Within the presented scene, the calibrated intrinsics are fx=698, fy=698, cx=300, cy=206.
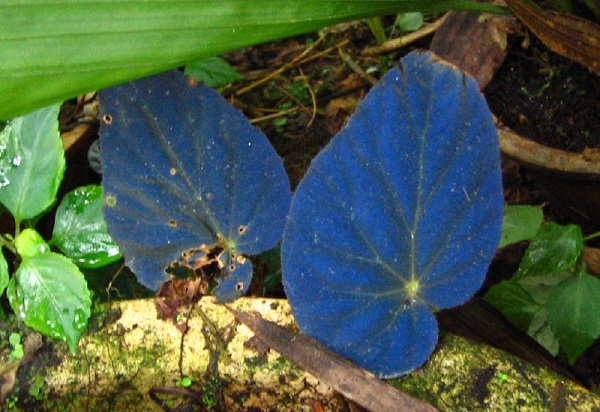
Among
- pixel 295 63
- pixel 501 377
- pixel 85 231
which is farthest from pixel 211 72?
A: pixel 501 377

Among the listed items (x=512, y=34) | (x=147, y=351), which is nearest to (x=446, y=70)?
(x=147, y=351)

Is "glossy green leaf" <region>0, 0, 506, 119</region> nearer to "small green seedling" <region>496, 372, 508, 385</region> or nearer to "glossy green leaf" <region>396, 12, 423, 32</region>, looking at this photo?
"small green seedling" <region>496, 372, 508, 385</region>

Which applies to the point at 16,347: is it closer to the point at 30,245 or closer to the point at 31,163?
the point at 30,245

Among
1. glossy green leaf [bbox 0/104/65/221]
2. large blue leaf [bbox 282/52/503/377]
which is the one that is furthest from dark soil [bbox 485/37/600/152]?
glossy green leaf [bbox 0/104/65/221]

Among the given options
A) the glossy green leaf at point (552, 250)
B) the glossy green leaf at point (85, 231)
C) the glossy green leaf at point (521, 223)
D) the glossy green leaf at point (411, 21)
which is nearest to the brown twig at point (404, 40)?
the glossy green leaf at point (411, 21)

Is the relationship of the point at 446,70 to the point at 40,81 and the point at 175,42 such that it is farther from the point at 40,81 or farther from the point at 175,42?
the point at 40,81

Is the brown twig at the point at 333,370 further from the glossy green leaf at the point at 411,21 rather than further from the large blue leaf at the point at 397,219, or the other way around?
the glossy green leaf at the point at 411,21
